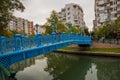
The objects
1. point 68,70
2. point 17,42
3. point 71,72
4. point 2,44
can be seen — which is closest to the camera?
point 2,44

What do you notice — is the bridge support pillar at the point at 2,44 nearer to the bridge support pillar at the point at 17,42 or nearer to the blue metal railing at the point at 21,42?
the blue metal railing at the point at 21,42

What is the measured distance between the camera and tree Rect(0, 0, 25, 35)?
13893mm

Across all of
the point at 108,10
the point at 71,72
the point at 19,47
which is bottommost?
the point at 71,72

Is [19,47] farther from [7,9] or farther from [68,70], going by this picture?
[68,70]

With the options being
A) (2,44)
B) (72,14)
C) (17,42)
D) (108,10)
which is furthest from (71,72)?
(72,14)

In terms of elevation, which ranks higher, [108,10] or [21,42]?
[108,10]

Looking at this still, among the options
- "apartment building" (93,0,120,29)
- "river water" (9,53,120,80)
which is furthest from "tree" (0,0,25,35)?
"apartment building" (93,0,120,29)

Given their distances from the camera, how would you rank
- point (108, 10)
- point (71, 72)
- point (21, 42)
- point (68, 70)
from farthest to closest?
point (108, 10) → point (68, 70) → point (71, 72) → point (21, 42)

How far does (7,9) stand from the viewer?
47.1 ft

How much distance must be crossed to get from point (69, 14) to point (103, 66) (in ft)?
207

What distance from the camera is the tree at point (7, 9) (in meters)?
13.9

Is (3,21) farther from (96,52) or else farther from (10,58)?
(96,52)

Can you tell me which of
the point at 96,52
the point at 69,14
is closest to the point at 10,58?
the point at 96,52

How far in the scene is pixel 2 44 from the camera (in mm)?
10734
